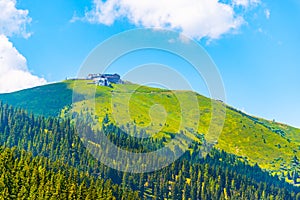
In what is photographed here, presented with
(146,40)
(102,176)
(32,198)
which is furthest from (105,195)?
(102,176)

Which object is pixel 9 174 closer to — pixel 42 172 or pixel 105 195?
pixel 42 172

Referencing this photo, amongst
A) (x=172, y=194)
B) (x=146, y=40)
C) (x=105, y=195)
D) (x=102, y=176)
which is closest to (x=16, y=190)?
(x=105, y=195)

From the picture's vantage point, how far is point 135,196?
151125mm

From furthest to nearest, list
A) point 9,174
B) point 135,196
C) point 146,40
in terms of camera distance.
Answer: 1. point 135,196
2. point 9,174
3. point 146,40

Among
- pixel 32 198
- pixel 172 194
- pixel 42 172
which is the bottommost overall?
pixel 32 198

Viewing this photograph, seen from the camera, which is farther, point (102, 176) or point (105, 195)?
point (102, 176)

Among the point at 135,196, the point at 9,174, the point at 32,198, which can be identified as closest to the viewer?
the point at 32,198

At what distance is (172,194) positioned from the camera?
19350 cm

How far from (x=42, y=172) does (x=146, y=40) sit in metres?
55.8

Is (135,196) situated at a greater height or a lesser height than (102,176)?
lesser

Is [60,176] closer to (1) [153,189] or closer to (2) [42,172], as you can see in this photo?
(2) [42,172]

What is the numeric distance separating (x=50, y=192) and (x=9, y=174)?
1522cm

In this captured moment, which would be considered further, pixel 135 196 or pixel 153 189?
pixel 153 189

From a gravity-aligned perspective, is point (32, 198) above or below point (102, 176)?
below
